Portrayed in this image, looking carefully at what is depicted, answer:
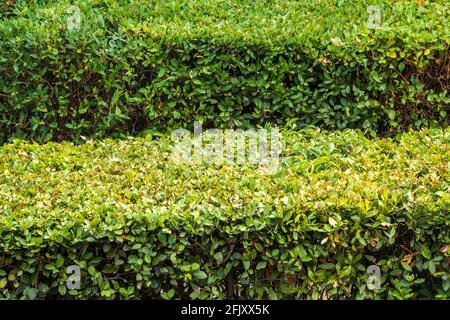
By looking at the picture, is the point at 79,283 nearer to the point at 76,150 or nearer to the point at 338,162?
the point at 76,150

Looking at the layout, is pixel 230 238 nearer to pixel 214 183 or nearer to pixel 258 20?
pixel 214 183

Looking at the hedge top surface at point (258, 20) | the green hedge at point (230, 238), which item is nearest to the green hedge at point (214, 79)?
the hedge top surface at point (258, 20)

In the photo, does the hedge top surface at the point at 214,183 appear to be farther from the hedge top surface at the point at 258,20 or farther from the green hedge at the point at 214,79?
the hedge top surface at the point at 258,20

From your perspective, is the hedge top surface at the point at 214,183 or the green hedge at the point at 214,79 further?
the green hedge at the point at 214,79

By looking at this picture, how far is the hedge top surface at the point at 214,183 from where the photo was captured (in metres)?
3.96

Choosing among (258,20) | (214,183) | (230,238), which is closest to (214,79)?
(258,20)

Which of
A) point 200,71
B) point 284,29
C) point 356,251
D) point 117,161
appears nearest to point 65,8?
point 200,71

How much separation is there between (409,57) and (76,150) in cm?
244

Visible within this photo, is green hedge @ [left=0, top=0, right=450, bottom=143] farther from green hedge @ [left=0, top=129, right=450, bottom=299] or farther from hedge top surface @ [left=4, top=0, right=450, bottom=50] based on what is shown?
green hedge @ [left=0, top=129, right=450, bottom=299]

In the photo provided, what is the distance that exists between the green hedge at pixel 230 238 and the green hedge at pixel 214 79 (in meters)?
1.61

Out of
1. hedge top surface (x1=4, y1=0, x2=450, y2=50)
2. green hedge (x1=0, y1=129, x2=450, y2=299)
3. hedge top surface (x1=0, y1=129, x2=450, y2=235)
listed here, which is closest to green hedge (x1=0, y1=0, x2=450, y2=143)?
hedge top surface (x1=4, y1=0, x2=450, y2=50)

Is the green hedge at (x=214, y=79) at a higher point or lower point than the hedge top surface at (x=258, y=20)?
lower

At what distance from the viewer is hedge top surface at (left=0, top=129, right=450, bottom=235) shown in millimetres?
3963

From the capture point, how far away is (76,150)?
A: 4.82m
